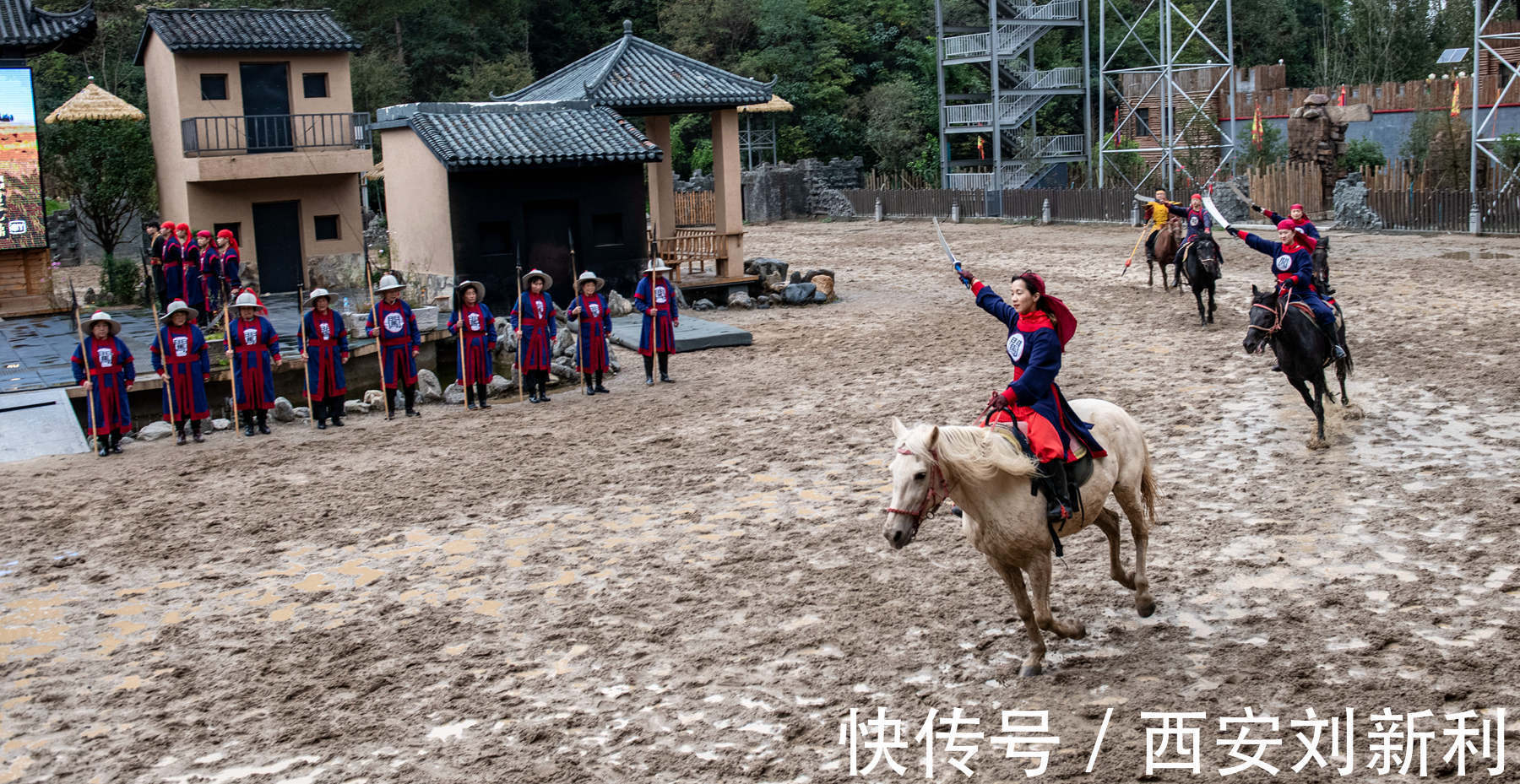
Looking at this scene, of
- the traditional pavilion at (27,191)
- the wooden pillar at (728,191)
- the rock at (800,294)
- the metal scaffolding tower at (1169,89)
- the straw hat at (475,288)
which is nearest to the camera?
the straw hat at (475,288)

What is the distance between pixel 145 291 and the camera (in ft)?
81.7

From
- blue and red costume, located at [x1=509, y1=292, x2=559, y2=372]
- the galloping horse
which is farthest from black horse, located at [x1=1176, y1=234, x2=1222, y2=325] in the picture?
blue and red costume, located at [x1=509, y1=292, x2=559, y2=372]

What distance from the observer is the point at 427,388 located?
15.8m

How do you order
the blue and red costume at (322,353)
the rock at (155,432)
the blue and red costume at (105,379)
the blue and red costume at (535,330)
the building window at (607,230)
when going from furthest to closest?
the building window at (607,230)
the blue and red costume at (535,330)
the blue and red costume at (322,353)
the rock at (155,432)
the blue and red costume at (105,379)

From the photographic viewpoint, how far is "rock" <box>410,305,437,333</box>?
19.1 meters

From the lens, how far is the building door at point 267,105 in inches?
1000

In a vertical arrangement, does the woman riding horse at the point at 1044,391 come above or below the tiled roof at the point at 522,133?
below

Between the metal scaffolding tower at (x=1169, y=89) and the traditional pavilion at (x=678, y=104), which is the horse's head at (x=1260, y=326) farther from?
the metal scaffolding tower at (x=1169, y=89)

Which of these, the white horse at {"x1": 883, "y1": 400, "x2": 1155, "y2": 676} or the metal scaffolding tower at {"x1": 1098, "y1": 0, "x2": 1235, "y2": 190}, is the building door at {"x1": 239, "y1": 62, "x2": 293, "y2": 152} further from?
the white horse at {"x1": 883, "y1": 400, "x2": 1155, "y2": 676}

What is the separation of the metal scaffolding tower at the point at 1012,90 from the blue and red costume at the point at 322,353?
27.5 meters

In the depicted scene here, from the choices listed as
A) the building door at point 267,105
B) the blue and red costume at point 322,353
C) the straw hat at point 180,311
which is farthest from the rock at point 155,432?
the building door at point 267,105

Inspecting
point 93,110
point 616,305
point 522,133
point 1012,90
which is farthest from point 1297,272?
point 1012,90

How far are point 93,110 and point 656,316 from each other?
17412 millimetres

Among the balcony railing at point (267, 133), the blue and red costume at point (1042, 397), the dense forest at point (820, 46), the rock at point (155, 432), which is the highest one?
the dense forest at point (820, 46)
